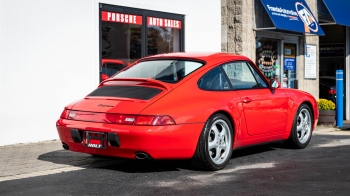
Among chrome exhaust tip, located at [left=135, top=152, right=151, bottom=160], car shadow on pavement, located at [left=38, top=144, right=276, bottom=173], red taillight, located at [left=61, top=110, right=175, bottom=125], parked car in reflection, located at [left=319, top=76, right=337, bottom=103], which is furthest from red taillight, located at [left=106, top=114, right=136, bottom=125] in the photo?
parked car in reflection, located at [left=319, top=76, right=337, bottom=103]

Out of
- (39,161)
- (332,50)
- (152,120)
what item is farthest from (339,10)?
(152,120)

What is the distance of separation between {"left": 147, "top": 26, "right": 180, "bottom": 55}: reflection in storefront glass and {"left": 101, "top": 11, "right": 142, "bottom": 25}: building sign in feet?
1.41

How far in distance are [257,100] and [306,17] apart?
897 cm

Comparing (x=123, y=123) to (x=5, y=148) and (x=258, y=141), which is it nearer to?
(x=258, y=141)

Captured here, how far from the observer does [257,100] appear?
8367 millimetres

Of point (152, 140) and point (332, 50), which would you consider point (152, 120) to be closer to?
point (152, 140)

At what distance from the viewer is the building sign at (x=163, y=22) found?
1310 cm

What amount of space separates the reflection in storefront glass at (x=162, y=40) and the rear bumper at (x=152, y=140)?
6083mm

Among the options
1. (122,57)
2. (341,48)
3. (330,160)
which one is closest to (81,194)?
(330,160)

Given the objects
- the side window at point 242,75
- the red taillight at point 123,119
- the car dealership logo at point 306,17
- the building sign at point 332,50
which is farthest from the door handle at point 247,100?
the building sign at point 332,50

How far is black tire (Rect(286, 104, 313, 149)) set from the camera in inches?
368

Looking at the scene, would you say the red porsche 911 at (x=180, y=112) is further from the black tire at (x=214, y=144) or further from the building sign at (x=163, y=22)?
the building sign at (x=163, y=22)

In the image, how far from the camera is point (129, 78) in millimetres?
7953

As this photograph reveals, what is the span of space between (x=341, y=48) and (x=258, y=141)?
1419 cm
